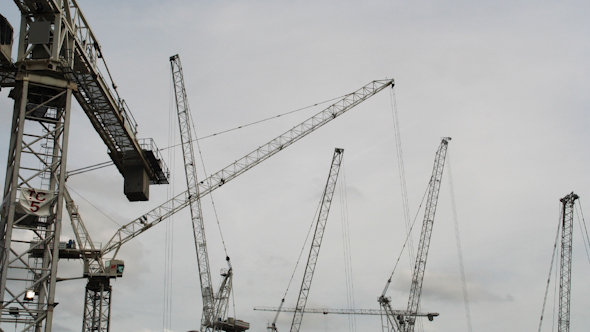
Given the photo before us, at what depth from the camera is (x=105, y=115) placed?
52.8 m

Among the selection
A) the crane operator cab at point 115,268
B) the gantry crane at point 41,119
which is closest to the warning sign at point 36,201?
the gantry crane at point 41,119

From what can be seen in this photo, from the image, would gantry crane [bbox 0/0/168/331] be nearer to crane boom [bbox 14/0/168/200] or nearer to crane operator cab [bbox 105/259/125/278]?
crane boom [bbox 14/0/168/200]

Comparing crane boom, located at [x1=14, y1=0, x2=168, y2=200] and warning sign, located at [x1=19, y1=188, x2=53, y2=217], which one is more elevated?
Answer: crane boom, located at [x1=14, y1=0, x2=168, y2=200]

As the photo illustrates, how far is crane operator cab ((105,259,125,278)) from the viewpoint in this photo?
245ft

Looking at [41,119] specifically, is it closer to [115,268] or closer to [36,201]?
[36,201]

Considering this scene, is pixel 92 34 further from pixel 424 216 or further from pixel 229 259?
pixel 424 216

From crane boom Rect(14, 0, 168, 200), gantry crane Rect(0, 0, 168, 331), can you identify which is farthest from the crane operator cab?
gantry crane Rect(0, 0, 168, 331)

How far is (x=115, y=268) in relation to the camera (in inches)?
2960

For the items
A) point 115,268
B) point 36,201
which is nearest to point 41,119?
point 36,201

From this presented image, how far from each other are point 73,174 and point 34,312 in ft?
114

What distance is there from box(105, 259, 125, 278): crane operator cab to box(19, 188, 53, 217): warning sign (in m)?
39.8

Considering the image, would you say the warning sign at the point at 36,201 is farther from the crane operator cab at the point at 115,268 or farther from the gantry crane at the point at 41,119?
the crane operator cab at the point at 115,268

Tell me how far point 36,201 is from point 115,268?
4093cm

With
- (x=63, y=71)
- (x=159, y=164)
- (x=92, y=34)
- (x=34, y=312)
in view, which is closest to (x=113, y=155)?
(x=159, y=164)
